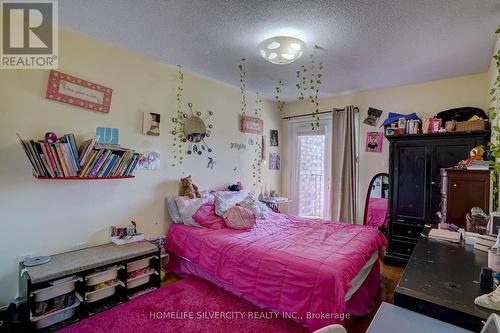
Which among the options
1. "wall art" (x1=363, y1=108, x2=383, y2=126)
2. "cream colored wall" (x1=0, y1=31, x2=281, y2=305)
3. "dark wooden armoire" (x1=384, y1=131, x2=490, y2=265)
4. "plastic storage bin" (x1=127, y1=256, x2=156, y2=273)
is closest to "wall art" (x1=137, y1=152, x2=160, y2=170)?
"cream colored wall" (x1=0, y1=31, x2=281, y2=305)

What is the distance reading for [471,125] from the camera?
2789 mm

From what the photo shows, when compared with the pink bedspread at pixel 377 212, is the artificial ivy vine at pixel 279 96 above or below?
above

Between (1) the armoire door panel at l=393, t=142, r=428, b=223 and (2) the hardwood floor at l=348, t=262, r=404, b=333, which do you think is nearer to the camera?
(2) the hardwood floor at l=348, t=262, r=404, b=333

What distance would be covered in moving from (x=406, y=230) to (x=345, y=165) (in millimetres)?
1197

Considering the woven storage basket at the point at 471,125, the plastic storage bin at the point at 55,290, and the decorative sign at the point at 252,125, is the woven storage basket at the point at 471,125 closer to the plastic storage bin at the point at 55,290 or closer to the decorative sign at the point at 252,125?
the decorative sign at the point at 252,125

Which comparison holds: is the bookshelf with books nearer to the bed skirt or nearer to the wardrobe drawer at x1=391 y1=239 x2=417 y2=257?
the bed skirt

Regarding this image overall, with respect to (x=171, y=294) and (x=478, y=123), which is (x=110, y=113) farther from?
(x=478, y=123)

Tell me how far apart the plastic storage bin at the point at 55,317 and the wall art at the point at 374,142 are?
3.95 m

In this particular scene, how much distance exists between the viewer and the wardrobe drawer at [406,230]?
10.2ft

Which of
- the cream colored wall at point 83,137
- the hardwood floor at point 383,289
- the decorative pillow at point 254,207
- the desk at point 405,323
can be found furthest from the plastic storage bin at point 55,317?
the desk at point 405,323

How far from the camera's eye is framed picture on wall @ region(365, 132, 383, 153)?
3.72m

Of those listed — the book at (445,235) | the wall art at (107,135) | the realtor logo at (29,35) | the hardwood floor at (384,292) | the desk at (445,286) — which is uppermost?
the realtor logo at (29,35)

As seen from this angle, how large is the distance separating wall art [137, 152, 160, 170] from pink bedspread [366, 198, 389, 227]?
3.11 m

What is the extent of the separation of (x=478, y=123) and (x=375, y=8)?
200 cm
